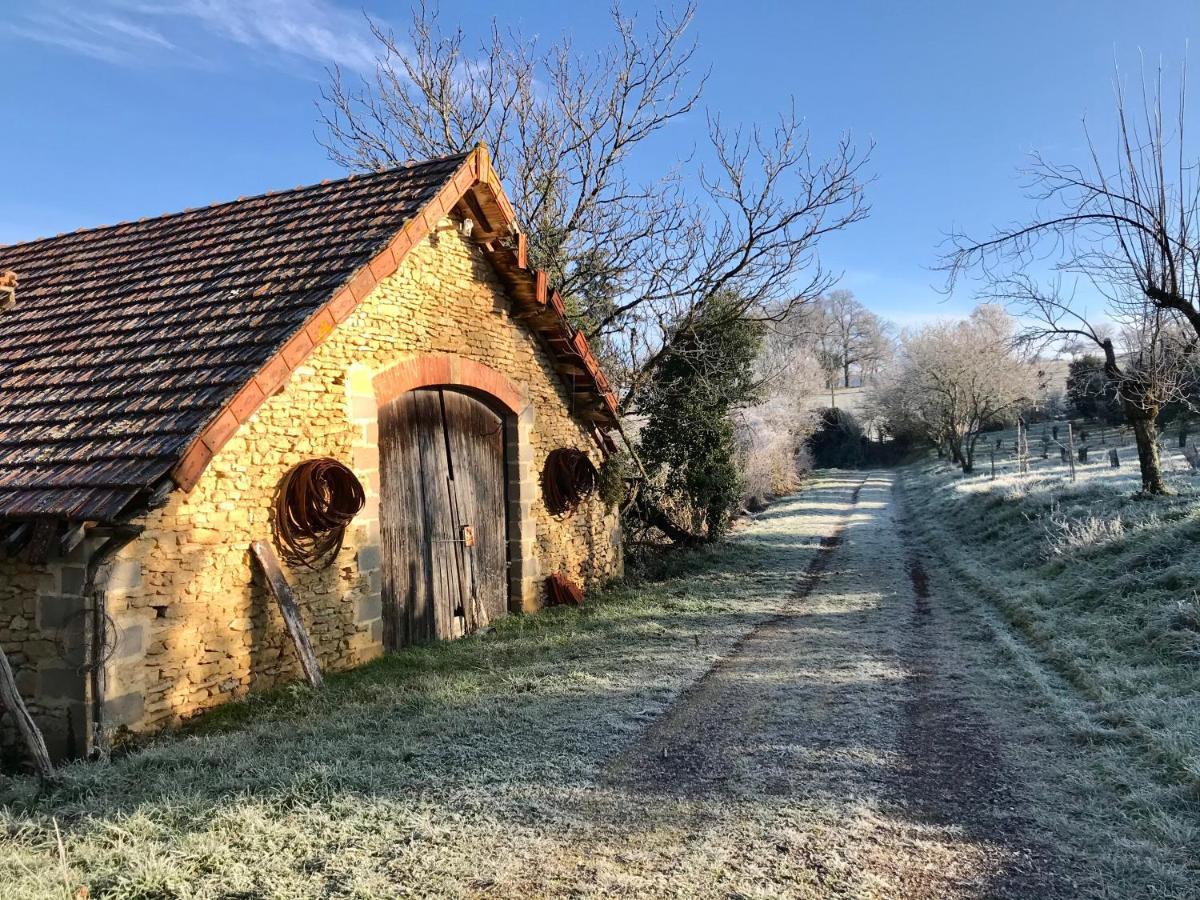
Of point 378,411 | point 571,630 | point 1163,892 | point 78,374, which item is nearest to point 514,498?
point 571,630

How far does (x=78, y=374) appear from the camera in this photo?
6.91 meters

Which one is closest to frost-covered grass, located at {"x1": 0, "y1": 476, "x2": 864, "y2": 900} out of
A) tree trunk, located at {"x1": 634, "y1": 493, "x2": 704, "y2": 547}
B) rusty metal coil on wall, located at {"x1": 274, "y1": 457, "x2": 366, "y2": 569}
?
rusty metal coil on wall, located at {"x1": 274, "y1": 457, "x2": 366, "y2": 569}

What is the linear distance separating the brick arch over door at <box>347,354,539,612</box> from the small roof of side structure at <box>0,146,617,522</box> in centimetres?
105

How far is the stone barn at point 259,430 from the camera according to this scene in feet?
17.8

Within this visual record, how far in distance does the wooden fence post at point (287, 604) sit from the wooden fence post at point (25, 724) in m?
1.89

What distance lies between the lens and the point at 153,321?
7.27 metres

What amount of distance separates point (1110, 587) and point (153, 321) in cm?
1046

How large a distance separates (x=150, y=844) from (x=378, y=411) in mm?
4787

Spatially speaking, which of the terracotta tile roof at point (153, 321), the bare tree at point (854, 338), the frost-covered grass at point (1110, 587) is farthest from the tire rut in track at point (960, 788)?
the bare tree at point (854, 338)

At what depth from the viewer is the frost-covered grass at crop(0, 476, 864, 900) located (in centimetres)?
352

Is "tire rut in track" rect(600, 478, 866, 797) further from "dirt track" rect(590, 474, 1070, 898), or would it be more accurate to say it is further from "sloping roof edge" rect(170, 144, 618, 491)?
"sloping roof edge" rect(170, 144, 618, 491)

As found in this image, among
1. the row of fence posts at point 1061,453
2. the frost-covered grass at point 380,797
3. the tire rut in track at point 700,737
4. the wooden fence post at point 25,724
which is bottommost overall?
the tire rut in track at point 700,737

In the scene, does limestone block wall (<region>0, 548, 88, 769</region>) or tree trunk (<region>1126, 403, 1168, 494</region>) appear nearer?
limestone block wall (<region>0, 548, 88, 769</region>)

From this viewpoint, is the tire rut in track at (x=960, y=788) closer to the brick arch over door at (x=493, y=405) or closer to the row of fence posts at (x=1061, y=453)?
the brick arch over door at (x=493, y=405)
